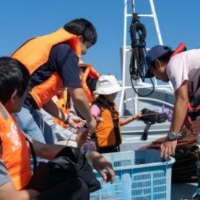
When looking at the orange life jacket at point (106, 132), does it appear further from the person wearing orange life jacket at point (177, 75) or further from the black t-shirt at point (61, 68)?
the black t-shirt at point (61, 68)

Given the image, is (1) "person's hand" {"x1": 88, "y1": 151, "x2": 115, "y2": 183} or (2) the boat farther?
(2) the boat

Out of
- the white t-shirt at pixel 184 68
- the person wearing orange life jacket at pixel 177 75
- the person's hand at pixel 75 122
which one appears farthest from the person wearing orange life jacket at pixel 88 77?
the white t-shirt at pixel 184 68

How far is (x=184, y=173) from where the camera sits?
12.8 ft

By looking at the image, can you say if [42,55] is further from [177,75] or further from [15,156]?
[15,156]

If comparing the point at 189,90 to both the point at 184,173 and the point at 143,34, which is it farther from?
the point at 143,34

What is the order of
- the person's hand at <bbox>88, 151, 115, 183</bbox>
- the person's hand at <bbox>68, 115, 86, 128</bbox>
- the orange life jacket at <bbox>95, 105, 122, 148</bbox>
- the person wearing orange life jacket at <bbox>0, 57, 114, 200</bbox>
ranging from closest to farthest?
the person wearing orange life jacket at <bbox>0, 57, 114, 200</bbox>
the person's hand at <bbox>88, 151, 115, 183</bbox>
the person's hand at <bbox>68, 115, 86, 128</bbox>
the orange life jacket at <bbox>95, 105, 122, 148</bbox>

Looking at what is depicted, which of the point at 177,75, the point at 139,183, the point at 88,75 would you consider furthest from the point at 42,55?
the point at 88,75

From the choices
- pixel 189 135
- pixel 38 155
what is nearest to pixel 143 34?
pixel 189 135

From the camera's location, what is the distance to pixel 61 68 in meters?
2.76

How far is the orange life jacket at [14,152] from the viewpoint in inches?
69.8

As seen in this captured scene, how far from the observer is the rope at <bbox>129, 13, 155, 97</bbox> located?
4606mm

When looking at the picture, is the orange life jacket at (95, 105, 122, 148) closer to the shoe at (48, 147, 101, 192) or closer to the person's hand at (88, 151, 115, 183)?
the person's hand at (88, 151, 115, 183)

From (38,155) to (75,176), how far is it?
41 cm

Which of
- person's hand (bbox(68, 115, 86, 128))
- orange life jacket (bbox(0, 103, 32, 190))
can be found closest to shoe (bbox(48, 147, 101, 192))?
orange life jacket (bbox(0, 103, 32, 190))
